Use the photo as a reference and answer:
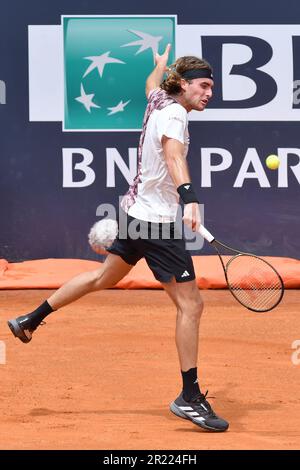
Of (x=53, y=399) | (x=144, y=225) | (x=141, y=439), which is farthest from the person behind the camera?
(x=53, y=399)

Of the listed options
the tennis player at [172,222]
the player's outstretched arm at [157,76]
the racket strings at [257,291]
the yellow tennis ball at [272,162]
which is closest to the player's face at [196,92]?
the tennis player at [172,222]

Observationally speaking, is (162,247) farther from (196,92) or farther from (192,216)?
(196,92)

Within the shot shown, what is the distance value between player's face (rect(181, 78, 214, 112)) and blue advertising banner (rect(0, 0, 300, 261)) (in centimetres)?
387

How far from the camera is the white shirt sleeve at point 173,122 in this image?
497 cm

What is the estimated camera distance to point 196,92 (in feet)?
17.0

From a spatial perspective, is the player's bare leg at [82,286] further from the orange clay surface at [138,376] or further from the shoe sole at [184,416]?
the shoe sole at [184,416]

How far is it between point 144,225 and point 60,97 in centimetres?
411

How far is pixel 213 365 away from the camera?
636cm

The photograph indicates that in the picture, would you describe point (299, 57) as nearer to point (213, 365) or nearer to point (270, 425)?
point (213, 365)

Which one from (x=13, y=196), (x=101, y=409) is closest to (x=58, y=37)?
(x=13, y=196)

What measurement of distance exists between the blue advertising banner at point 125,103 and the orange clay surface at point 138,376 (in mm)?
1036

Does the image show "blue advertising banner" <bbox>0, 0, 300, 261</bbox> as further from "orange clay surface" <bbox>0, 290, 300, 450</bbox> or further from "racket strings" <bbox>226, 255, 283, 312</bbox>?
"racket strings" <bbox>226, 255, 283, 312</bbox>

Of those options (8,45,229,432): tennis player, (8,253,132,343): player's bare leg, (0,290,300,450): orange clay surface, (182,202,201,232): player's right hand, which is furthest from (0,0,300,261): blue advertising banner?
(182,202,201,232): player's right hand

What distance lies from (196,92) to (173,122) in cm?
29
